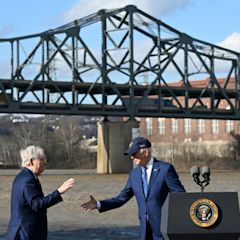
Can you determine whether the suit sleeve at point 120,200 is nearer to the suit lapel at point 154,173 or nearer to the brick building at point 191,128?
the suit lapel at point 154,173

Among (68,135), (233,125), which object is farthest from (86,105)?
(68,135)

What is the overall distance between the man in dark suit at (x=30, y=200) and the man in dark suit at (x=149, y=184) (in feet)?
2.40

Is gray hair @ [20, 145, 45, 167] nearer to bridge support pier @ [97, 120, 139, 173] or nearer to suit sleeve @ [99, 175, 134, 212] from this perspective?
suit sleeve @ [99, 175, 134, 212]

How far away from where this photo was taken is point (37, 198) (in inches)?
312

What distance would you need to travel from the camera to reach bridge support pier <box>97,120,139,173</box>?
256 feet

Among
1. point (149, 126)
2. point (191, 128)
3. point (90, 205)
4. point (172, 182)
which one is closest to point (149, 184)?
point (172, 182)

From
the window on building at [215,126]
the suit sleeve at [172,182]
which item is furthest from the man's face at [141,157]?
the window on building at [215,126]

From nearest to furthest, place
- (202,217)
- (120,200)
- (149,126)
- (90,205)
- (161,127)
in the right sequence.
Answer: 1. (202,217)
2. (90,205)
3. (120,200)
4. (161,127)
5. (149,126)

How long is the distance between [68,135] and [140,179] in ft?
458

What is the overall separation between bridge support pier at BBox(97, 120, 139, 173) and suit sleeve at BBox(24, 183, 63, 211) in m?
69.2

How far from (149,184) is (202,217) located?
1.16 metres

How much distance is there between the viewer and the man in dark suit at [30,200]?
7871 mm

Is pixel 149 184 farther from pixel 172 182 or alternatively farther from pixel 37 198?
pixel 37 198

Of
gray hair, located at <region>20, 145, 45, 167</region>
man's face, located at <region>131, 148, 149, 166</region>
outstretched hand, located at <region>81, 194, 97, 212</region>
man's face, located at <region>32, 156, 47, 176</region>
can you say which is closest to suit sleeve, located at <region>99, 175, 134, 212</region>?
outstretched hand, located at <region>81, 194, 97, 212</region>
